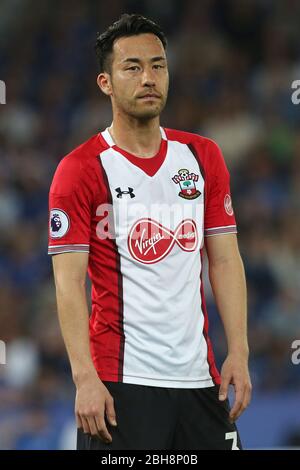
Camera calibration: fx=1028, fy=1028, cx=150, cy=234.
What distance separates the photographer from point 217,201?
3559mm

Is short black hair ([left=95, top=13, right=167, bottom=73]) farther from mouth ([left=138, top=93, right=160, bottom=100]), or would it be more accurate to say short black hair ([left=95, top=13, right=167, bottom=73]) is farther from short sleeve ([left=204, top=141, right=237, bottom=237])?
short sleeve ([left=204, top=141, right=237, bottom=237])

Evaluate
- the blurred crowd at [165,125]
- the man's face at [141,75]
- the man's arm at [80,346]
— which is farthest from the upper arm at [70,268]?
the blurred crowd at [165,125]

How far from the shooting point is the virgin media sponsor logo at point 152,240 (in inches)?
132

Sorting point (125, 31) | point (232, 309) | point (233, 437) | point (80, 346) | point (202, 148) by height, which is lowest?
point (233, 437)

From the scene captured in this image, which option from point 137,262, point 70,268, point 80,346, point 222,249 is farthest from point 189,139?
point 80,346

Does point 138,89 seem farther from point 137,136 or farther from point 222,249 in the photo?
point 222,249

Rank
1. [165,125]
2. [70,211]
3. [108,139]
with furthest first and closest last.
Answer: [165,125]
[108,139]
[70,211]

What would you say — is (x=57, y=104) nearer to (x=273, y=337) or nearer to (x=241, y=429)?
(x=273, y=337)

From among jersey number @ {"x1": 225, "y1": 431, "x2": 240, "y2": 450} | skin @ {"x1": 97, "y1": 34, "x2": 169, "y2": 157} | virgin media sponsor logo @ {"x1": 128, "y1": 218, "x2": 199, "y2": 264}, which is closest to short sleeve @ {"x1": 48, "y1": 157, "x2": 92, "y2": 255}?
virgin media sponsor logo @ {"x1": 128, "y1": 218, "x2": 199, "y2": 264}

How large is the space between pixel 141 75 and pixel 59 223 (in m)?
0.56

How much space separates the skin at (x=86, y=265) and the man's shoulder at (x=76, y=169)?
0.15 metres

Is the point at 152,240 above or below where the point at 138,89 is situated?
below

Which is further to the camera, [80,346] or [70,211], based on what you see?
[70,211]

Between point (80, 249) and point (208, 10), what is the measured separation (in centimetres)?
629
